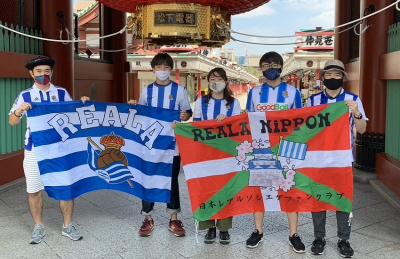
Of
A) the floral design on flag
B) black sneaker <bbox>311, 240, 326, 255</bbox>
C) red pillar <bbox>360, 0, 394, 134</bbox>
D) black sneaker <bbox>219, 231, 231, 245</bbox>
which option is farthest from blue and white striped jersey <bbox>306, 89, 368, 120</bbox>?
red pillar <bbox>360, 0, 394, 134</bbox>

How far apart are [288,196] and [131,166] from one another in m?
1.60

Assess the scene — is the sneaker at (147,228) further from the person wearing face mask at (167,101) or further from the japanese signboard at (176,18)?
the japanese signboard at (176,18)

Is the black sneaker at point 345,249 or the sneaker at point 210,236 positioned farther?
the sneaker at point 210,236

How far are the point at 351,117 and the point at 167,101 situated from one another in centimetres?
177

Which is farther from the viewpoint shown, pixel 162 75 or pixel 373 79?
pixel 373 79

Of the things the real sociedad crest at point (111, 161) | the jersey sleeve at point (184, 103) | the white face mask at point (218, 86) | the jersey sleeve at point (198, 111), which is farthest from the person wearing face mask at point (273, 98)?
the real sociedad crest at point (111, 161)

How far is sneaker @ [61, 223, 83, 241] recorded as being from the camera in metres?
4.45

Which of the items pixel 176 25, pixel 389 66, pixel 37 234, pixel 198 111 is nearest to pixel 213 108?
pixel 198 111

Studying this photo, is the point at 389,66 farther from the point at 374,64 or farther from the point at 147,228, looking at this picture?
the point at 147,228

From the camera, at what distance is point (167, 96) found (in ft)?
15.1

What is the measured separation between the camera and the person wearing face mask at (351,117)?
3990mm

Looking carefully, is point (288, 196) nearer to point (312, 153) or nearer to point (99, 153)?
point (312, 153)

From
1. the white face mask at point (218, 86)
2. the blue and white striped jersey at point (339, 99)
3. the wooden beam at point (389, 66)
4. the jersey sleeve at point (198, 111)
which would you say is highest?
the wooden beam at point (389, 66)

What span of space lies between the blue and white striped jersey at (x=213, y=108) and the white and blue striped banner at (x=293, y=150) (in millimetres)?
571
